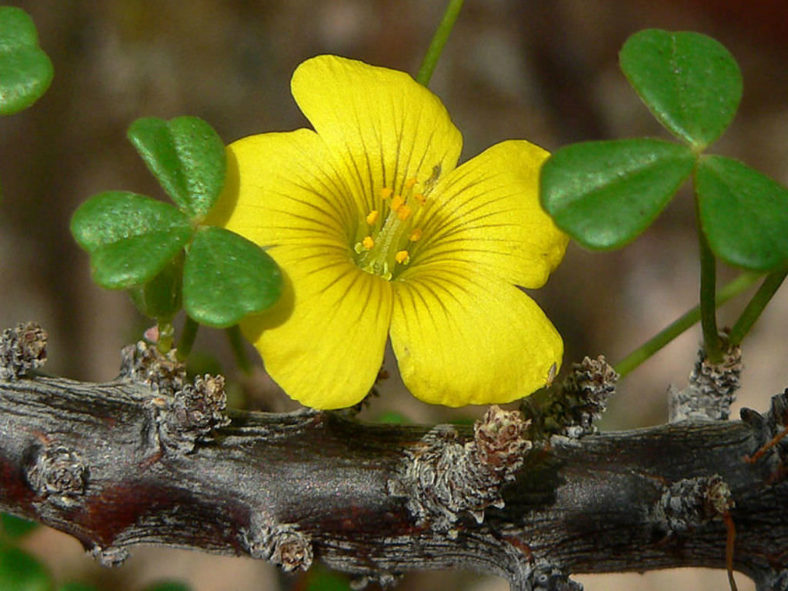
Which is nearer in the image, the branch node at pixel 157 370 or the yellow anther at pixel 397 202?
the branch node at pixel 157 370

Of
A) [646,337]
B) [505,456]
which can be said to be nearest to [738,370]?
[505,456]

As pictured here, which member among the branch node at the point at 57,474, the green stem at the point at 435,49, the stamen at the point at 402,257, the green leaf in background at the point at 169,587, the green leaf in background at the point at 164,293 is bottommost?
the green leaf in background at the point at 169,587

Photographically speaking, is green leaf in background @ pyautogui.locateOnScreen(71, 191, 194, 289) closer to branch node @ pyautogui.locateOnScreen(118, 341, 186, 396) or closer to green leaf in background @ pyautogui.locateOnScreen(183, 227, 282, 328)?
green leaf in background @ pyautogui.locateOnScreen(183, 227, 282, 328)

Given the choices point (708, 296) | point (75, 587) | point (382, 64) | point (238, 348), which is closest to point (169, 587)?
point (75, 587)

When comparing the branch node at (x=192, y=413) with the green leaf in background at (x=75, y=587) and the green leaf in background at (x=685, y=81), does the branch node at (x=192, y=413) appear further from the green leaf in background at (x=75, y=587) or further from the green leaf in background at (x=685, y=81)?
the green leaf in background at (x=75, y=587)

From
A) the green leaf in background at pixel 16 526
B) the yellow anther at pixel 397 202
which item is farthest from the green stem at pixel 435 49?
the green leaf in background at pixel 16 526

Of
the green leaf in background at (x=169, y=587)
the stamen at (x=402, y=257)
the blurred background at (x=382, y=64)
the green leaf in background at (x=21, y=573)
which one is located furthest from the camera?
the blurred background at (x=382, y=64)

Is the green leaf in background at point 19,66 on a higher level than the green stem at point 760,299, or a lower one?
lower
